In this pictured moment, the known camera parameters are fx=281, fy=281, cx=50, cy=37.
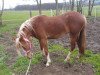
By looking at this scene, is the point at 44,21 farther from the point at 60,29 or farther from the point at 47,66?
the point at 47,66

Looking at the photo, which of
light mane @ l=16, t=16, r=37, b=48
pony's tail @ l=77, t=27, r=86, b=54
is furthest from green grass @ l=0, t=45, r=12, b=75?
pony's tail @ l=77, t=27, r=86, b=54

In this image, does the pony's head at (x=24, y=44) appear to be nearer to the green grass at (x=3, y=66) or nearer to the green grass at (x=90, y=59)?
the green grass at (x=3, y=66)

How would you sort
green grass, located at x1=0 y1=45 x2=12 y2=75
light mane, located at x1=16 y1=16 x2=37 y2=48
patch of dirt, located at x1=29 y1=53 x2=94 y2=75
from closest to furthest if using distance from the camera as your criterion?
light mane, located at x1=16 y1=16 x2=37 y2=48, patch of dirt, located at x1=29 y1=53 x2=94 y2=75, green grass, located at x1=0 y1=45 x2=12 y2=75

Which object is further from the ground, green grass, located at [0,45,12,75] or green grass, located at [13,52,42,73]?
green grass, located at [13,52,42,73]

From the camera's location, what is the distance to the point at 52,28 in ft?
24.3

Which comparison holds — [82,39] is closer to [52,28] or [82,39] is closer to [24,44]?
[52,28]

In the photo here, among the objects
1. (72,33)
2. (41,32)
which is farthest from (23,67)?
(72,33)

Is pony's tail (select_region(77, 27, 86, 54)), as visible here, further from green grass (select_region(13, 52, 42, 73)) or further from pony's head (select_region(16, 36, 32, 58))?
pony's head (select_region(16, 36, 32, 58))

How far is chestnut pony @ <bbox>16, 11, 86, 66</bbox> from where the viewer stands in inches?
277

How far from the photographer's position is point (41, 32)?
7.23 m

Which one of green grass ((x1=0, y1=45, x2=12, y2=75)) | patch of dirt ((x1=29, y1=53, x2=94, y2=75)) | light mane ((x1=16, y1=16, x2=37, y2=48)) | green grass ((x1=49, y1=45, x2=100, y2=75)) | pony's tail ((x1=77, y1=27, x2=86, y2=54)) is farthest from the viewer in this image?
pony's tail ((x1=77, y1=27, x2=86, y2=54))

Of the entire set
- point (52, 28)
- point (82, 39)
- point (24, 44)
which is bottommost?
point (82, 39)

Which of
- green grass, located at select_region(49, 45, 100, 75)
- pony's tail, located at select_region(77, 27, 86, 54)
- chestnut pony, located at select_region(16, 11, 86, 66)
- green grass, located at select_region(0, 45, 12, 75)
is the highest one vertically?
chestnut pony, located at select_region(16, 11, 86, 66)

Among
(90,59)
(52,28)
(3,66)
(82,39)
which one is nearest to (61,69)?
(52,28)
